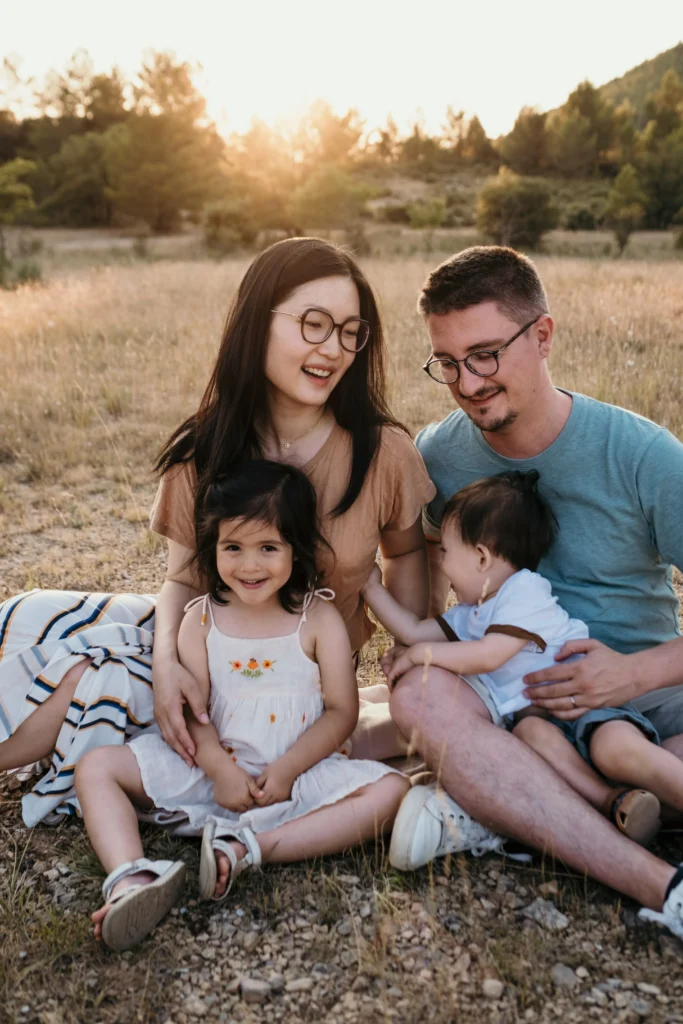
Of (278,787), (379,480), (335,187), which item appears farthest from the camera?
(335,187)

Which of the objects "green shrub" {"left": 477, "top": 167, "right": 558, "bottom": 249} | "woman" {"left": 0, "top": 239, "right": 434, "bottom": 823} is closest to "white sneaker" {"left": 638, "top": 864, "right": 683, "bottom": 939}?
"woman" {"left": 0, "top": 239, "right": 434, "bottom": 823}

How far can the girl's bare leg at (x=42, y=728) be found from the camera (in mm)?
2584

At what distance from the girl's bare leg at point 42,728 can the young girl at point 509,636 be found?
1.00m

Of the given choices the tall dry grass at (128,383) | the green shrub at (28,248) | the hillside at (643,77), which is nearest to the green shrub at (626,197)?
the green shrub at (28,248)

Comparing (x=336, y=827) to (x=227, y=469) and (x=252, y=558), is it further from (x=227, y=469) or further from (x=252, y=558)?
(x=227, y=469)

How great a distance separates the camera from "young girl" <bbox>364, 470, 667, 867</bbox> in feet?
7.51

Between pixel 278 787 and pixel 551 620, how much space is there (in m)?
0.94

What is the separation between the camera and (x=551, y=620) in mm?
2521

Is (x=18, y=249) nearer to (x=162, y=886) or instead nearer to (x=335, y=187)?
(x=335, y=187)

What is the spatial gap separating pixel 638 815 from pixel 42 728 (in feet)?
5.71

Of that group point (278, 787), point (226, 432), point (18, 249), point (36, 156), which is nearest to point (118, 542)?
point (226, 432)

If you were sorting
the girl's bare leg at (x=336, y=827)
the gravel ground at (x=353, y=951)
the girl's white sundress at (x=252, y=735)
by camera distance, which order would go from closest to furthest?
the gravel ground at (x=353, y=951) → the girl's bare leg at (x=336, y=827) → the girl's white sundress at (x=252, y=735)

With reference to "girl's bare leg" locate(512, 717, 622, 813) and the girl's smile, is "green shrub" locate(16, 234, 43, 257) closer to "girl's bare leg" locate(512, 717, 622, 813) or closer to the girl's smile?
the girl's smile

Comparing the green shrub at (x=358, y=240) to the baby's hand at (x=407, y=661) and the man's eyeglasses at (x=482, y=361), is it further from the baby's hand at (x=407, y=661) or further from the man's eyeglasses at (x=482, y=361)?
the baby's hand at (x=407, y=661)
